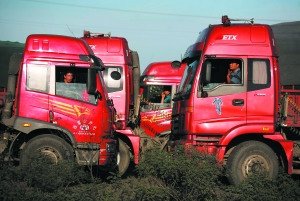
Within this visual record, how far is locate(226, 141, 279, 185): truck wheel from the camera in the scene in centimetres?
841

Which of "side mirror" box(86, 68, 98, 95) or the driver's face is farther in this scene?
the driver's face

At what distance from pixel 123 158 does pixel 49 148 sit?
250cm

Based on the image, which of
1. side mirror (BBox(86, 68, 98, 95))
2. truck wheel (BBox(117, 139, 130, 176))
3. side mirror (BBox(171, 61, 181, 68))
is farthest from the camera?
side mirror (BBox(171, 61, 181, 68))

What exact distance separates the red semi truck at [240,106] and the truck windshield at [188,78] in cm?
6

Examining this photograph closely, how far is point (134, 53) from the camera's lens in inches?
497

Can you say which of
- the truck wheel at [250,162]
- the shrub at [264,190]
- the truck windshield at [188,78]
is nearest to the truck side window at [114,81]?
the truck windshield at [188,78]

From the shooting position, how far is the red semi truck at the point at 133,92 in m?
10.6

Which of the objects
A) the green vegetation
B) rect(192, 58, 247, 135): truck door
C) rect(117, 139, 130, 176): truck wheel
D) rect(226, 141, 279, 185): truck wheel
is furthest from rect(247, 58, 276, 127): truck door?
rect(117, 139, 130, 176): truck wheel

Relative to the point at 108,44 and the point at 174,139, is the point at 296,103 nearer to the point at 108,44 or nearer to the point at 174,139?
the point at 174,139

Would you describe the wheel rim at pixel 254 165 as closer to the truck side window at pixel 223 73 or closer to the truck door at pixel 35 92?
the truck side window at pixel 223 73

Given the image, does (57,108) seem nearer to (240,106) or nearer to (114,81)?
(114,81)

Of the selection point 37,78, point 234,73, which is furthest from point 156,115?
point 37,78

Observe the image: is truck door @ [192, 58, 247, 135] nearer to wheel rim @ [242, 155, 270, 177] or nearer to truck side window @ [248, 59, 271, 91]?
truck side window @ [248, 59, 271, 91]

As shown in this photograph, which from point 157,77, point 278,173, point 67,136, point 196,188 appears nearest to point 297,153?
point 278,173
